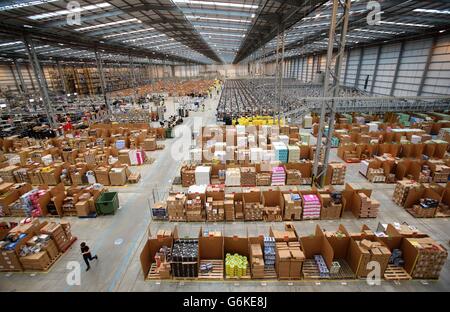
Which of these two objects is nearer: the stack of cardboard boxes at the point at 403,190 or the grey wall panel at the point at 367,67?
the stack of cardboard boxes at the point at 403,190

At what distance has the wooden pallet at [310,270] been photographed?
19.1 feet

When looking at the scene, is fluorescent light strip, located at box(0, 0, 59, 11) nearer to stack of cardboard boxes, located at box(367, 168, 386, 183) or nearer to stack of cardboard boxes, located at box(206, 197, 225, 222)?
stack of cardboard boxes, located at box(206, 197, 225, 222)

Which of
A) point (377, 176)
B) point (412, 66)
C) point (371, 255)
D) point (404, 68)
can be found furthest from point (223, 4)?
point (404, 68)

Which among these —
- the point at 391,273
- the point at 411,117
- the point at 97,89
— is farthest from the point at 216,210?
the point at 97,89

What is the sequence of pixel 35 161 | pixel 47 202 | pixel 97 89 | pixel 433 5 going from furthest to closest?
pixel 97 89 → pixel 35 161 → pixel 433 5 → pixel 47 202

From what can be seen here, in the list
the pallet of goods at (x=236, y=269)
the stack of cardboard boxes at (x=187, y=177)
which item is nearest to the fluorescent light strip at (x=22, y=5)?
the stack of cardboard boxes at (x=187, y=177)

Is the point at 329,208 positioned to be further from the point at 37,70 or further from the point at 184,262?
the point at 37,70

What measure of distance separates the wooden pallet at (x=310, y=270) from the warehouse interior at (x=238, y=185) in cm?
3

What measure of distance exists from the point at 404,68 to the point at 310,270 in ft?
79.5

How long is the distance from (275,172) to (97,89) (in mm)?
46305

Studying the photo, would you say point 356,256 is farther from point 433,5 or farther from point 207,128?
point 433,5

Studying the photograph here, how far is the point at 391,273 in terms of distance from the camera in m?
5.90

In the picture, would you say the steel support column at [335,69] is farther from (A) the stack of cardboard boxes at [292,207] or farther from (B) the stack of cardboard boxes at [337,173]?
(A) the stack of cardboard boxes at [292,207]

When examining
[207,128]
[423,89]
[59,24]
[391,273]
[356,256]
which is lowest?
[391,273]
